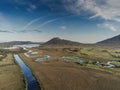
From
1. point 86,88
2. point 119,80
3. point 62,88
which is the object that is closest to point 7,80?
point 62,88

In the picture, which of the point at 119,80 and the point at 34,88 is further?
the point at 119,80

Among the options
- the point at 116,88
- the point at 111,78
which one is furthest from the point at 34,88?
the point at 111,78

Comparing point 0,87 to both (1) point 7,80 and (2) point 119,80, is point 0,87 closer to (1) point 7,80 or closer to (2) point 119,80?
(1) point 7,80

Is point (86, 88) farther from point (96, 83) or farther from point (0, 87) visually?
point (0, 87)

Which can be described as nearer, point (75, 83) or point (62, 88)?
point (62, 88)

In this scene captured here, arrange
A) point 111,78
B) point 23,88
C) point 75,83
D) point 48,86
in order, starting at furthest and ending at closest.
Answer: point 111,78 < point 75,83 < point 48,86 < point 23,88

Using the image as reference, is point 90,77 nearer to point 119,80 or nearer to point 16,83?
point 119,80

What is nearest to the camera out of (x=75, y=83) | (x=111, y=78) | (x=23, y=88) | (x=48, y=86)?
(x=23, y=88)

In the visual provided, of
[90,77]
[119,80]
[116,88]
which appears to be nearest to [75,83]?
[90,77]

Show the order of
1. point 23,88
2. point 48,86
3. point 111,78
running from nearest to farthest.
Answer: point 23,88 → point 48,86 → point 111,78
